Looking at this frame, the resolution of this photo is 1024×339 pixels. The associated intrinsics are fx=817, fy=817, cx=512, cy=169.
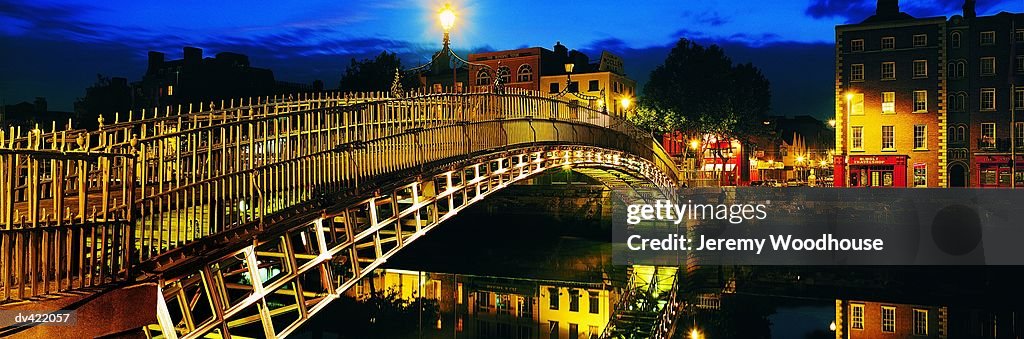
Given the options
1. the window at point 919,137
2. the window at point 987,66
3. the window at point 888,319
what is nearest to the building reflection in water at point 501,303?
the window at point 888,319

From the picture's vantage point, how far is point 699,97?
5831 centimetres

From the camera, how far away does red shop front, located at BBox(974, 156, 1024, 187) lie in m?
51.1

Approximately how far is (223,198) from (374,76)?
46290 mm

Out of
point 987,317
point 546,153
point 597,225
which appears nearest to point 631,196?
point 597,225

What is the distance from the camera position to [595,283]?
32.7 metres

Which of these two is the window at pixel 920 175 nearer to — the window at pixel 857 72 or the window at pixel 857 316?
the window at pixel 857 72

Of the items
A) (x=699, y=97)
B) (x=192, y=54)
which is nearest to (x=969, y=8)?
(x=699, y=97)

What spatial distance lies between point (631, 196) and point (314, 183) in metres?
33.5

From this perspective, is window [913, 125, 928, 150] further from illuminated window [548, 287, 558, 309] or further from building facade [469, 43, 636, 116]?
illuminated window [548, 287, 558, 309]

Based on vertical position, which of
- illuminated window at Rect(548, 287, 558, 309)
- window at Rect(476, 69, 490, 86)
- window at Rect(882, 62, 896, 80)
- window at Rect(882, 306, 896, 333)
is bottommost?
window at Rect(882, 306, 896, 333)

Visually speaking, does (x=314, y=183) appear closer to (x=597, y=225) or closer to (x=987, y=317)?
(x=987, y=317)

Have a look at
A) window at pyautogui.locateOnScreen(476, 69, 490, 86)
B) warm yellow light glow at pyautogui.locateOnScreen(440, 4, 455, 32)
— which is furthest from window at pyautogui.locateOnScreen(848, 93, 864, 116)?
warm yellow light glow at pyautogui.locateOnScreen(440, 4, 455, 32)

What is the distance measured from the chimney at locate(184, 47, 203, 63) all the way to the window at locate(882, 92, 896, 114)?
56.1m

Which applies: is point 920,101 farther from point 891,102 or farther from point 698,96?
point 698,96
